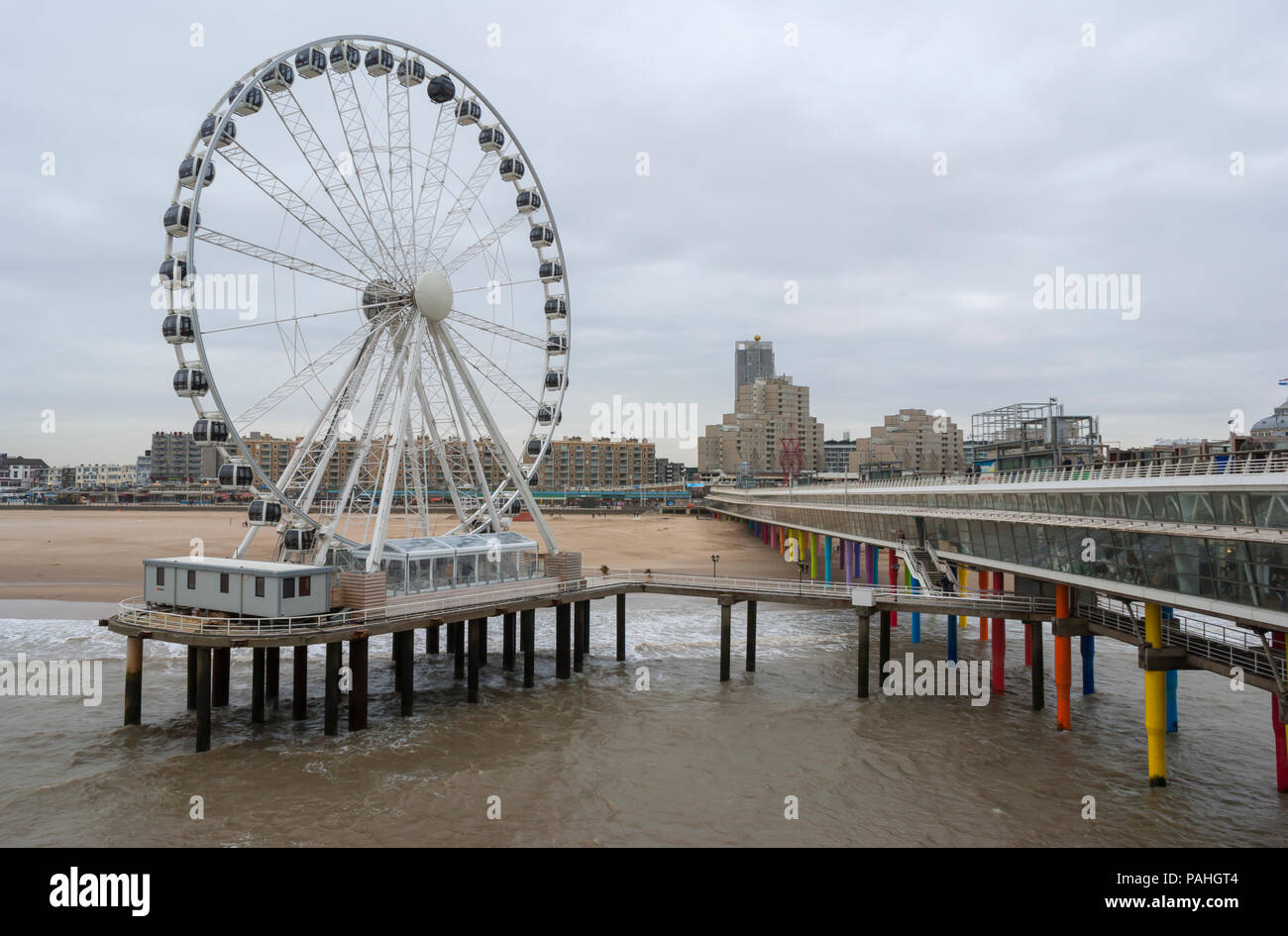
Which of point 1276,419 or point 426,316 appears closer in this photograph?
point 426,316

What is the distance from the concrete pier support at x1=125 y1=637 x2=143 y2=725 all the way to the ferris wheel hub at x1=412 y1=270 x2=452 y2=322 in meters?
14.8

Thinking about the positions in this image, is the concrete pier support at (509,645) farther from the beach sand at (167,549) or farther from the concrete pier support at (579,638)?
the beach sand at (167,549)

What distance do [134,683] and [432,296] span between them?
53.8 feet

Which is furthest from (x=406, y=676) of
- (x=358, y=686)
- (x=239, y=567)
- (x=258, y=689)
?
(x=239, y=567)

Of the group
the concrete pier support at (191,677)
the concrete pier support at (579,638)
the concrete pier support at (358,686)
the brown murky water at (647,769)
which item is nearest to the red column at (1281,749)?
the brown murky water at (647,769)

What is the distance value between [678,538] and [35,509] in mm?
126262

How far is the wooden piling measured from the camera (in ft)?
80.0

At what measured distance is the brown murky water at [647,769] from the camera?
58.5 ft

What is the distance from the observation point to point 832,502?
165ft

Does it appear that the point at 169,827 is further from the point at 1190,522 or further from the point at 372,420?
the point at 1190,522

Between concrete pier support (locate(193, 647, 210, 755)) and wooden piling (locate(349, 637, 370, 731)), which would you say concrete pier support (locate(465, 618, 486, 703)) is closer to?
wooden piling (locate(349, 637, 370, 731))

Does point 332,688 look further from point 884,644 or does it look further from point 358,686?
point 884,644
